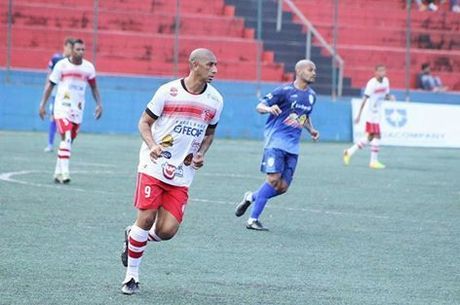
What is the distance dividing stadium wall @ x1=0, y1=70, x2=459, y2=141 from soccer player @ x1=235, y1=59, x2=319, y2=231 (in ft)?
62.1

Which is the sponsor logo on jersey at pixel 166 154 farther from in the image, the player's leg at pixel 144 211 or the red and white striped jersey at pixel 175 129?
the player's leg at pixel 144 211

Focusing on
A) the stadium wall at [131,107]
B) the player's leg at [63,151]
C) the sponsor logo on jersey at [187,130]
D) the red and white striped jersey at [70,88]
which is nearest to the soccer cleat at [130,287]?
the sponsor logo on jersey at [187,130]

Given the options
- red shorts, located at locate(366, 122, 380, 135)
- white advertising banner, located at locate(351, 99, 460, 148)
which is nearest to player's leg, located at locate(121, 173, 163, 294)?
red shorts, located at locate(366, 122, 380, 135)

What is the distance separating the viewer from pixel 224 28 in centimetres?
3712

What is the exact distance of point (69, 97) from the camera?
18344mm

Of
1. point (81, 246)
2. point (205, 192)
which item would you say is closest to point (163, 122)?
point (81, 246)

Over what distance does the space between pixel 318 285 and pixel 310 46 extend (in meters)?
27.4

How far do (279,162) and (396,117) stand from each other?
1966 cm

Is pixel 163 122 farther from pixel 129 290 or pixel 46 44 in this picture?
pixel 46 44

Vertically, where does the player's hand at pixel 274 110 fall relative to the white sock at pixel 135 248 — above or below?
above

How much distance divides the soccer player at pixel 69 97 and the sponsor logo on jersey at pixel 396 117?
52.4ft

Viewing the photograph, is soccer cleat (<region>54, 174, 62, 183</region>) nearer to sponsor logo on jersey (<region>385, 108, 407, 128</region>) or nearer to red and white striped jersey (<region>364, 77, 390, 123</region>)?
red and white striped jersey (<region>364, 77, 390, 123</region>)

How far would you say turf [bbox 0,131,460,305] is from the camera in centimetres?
947

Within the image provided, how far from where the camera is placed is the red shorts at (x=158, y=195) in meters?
9.54
